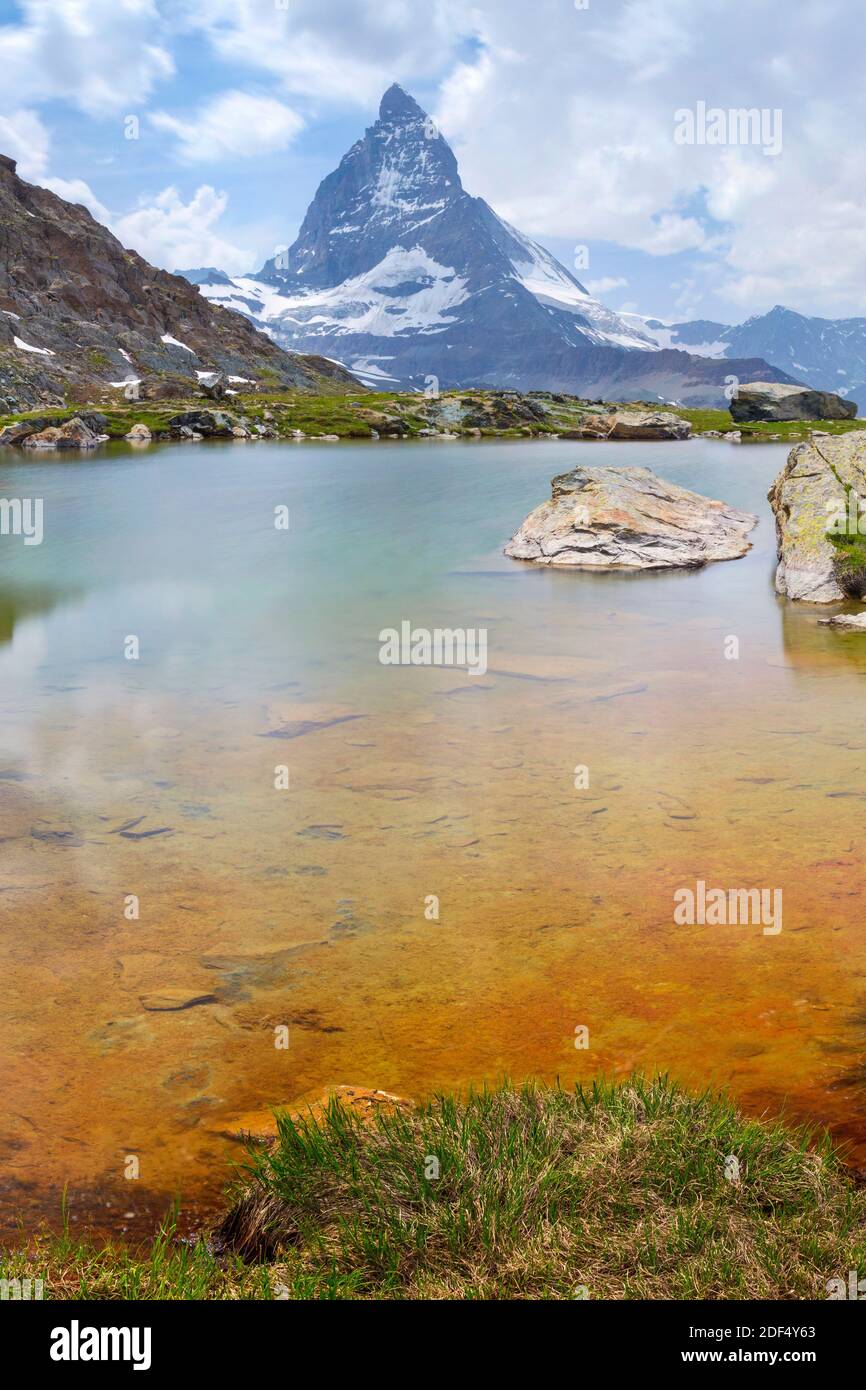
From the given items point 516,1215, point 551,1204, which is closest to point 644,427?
point 551,1204

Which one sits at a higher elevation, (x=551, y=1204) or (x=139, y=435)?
(x=139, y=435)

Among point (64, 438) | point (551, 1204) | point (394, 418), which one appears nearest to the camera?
point (551, 1204)

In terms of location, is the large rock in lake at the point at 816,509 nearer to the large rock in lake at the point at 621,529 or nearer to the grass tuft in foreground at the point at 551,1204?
the large rock in lake at the point at 621,529

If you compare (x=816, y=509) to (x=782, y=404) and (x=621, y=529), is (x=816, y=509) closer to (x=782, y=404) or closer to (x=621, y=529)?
(x=621, y=529)

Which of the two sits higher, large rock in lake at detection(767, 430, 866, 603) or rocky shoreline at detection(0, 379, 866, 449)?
rocky shoreline at detection(0, 379, 866, 449)

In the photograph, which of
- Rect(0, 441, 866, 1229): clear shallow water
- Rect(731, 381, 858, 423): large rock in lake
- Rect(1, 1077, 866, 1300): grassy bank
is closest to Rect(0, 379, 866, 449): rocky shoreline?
Rect(731, 381, 858, 423): large rock in lake

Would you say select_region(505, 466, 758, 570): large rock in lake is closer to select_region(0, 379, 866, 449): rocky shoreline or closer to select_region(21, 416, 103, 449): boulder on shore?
select_region(21, 416, 103, 449): boulder on shore

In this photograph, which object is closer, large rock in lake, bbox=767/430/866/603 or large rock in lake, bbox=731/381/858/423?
large rock in lake, bbox=767/430/866/603
